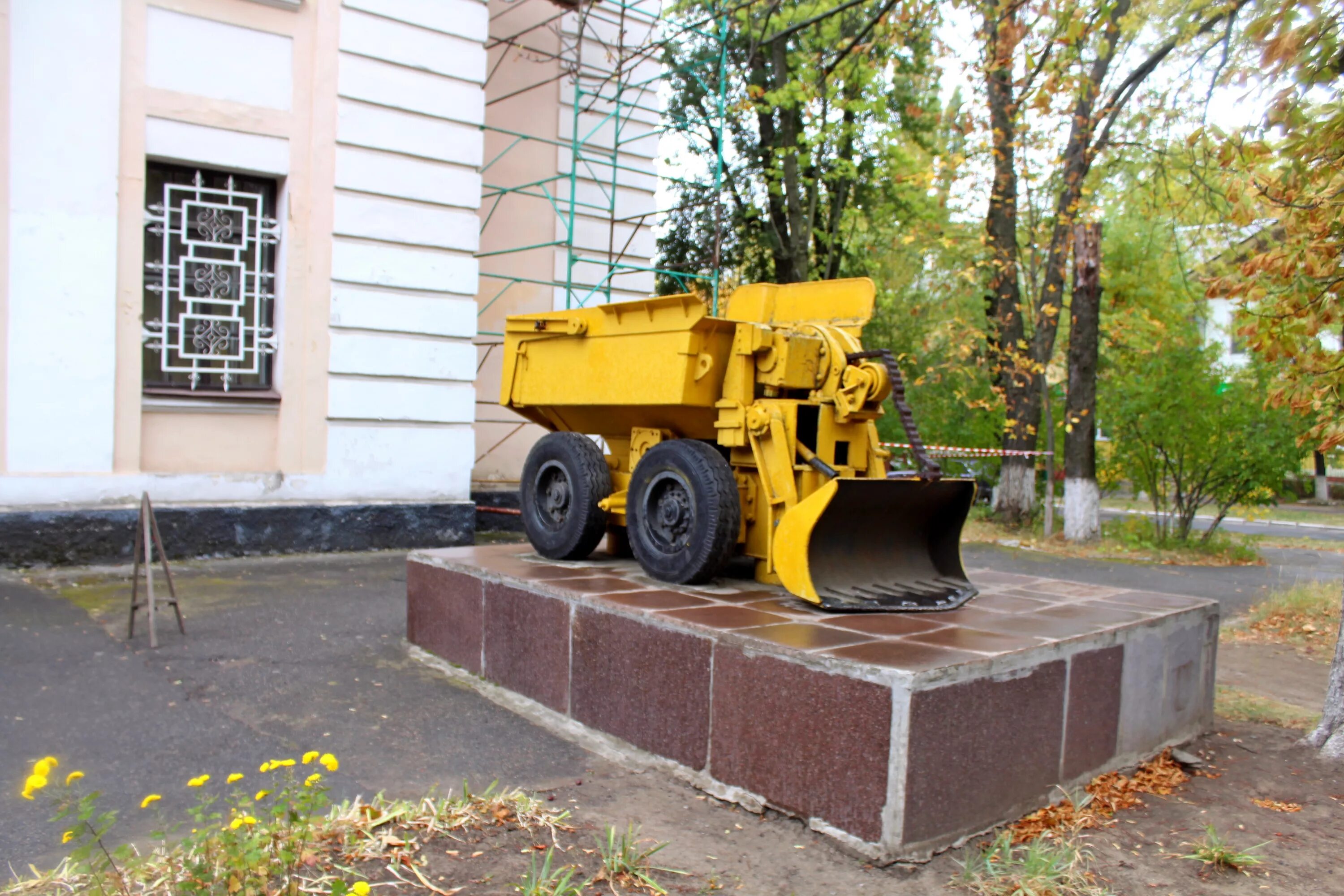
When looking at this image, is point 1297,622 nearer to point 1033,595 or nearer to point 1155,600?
point 1155,600

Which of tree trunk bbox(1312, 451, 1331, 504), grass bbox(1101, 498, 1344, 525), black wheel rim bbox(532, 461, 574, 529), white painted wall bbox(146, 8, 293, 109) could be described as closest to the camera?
black wheel rim bbox(532, 461, 574, 529)

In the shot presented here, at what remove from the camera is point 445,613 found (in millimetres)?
5434

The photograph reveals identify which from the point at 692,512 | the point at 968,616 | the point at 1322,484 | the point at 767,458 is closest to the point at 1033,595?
the point at 968,616

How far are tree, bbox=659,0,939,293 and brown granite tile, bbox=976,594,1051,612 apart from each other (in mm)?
9591

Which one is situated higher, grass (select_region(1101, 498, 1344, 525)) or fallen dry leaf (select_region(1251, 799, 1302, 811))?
fallen dry leaf (select_region(1251, 799, 1302, 811))

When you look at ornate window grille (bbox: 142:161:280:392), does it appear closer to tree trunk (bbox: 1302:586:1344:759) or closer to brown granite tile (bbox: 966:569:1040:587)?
brown granite tile (bbox: 966:569:1040:587)

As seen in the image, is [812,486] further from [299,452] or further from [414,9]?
[414,9]

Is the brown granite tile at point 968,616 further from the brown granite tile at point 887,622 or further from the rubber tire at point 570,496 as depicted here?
the rubber tire at point 570,496

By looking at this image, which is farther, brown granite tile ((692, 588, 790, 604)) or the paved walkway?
brown granite tile ((692, 588, 790, 604))

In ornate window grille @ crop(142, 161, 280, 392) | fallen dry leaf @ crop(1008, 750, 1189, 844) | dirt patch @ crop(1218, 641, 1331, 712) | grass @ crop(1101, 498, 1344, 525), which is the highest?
ornate window grille @ crop(142, 161, 280, 392)

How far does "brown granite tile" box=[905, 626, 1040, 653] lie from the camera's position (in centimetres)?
359

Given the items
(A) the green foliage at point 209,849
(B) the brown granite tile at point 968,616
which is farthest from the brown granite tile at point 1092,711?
(A) the green foliage at point 209,849

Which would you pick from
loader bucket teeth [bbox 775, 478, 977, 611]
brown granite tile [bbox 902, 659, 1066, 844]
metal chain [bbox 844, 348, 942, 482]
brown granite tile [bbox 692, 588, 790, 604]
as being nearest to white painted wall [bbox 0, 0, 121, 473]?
brown granite tile [bbox 692, 588, 790, 604]

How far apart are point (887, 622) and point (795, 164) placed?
13.8 meters
